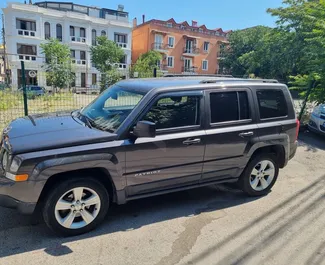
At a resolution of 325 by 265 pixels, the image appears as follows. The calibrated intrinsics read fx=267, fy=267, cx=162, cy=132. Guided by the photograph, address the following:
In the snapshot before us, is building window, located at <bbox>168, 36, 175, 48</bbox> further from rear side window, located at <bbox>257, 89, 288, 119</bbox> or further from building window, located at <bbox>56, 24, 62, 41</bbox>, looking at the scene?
rear side window, located at <bbox>257, 89, 288, 119</bbox>

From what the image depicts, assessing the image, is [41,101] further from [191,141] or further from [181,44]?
[181,44]

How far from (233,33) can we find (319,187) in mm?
41591

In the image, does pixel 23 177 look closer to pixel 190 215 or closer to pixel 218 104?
pixel 190 215

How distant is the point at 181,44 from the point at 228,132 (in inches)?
1667

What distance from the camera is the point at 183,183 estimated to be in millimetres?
3582

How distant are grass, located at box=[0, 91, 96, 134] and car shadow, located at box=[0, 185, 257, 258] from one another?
13.5 feet

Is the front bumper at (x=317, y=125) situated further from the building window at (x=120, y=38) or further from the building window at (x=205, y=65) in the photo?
the building window at (x=205, y=65)

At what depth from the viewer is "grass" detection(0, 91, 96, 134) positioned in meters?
7.31

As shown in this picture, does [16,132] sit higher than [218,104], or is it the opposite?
[218,104]

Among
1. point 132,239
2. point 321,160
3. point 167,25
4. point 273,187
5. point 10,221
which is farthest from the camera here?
point 167,25

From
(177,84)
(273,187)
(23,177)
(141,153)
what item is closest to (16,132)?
(23,177)

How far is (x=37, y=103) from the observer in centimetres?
822

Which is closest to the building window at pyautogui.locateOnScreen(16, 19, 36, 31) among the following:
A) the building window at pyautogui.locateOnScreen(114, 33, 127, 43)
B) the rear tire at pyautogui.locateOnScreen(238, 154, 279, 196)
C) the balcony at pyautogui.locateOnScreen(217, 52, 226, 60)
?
the building window at pyautogui.locateOnScreen(114, 33, 127, 43)

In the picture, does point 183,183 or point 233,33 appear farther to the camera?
point 233,33
